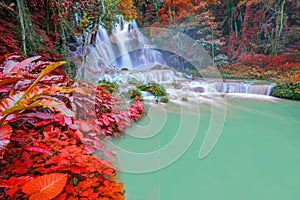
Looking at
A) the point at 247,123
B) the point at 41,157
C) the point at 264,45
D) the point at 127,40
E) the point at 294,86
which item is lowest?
the point at 247,123

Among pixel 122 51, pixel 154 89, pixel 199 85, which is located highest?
pixel 122 51

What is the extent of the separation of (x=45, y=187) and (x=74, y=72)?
3.60 m

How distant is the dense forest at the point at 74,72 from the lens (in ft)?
2.50

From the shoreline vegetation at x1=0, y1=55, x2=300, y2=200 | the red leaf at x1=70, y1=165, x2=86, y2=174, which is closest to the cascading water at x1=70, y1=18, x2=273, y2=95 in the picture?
the shoreline vegetation at x1=0, y1=55, x2=300, y2=200

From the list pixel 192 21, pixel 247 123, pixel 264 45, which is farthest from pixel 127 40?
pixel 264 45

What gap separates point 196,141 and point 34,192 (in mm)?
1895

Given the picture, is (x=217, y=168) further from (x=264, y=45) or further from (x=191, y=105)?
(x=264, y=45)

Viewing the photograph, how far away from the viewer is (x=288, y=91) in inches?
191

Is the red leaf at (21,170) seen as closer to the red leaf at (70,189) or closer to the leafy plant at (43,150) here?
the leafy plant at (43,150)

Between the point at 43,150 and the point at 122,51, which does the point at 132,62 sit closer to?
the point at 122,51

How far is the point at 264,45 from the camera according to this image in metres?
8.22

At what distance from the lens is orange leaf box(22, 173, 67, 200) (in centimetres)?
65

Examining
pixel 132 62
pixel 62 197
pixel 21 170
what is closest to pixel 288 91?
pixel 132 62

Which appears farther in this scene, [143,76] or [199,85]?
[199,85]
